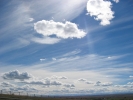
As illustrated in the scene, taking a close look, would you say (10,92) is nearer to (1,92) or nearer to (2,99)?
(1,92)

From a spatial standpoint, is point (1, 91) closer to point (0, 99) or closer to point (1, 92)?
point (1, 92)

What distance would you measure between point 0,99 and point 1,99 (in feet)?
1.84

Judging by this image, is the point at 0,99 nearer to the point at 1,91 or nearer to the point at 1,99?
the point at 1,99

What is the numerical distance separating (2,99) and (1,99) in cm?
36

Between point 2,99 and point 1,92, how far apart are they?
26.2 meters

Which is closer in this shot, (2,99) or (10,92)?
(2,99)

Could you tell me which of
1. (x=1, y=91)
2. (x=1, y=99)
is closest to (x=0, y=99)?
(x=1, y=99)

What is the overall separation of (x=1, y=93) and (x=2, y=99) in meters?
26.4

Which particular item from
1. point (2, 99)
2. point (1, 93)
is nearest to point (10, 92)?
point (1, 93)

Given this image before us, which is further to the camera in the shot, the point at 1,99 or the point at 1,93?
the point at 1,93

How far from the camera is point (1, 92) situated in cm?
8556

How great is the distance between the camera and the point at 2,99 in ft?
200

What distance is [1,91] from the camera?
8469 cm

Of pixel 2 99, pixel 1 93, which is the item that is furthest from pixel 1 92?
pixel 2 99
